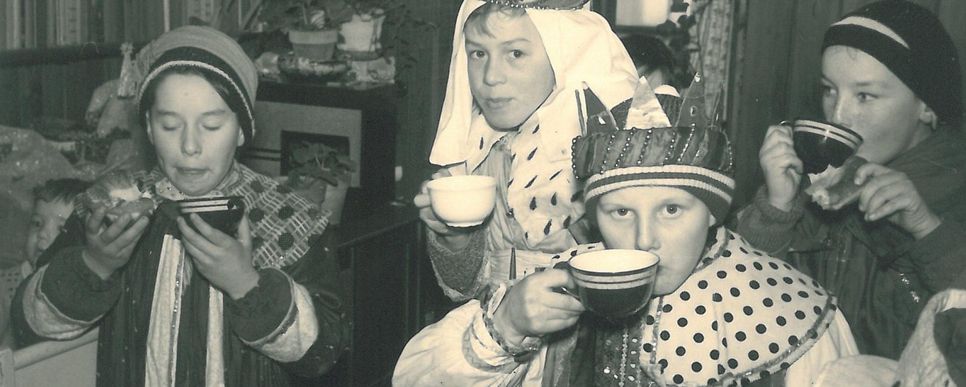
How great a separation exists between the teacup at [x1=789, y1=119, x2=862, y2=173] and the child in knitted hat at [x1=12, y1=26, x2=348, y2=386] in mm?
938

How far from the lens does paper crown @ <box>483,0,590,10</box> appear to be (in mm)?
2123

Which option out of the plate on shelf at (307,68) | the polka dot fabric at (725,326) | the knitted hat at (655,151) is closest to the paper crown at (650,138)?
the knitted hat at (655,151)

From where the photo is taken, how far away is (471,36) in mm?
2139

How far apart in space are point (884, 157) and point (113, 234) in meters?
1.49

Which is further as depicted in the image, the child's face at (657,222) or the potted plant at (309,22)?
the potted plant at (309,22)

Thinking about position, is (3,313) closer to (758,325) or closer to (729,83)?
(758,325)

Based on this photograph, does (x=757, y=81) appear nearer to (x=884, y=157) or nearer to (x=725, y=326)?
(x=884, y=157)

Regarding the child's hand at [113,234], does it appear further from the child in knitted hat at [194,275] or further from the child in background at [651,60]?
the child in background at [651,60]

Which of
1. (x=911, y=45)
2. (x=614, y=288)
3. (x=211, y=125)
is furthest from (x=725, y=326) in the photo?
(x=211, y=125)

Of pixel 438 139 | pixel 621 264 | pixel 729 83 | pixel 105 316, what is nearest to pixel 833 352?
pixel 621 264

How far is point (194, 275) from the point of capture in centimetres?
205

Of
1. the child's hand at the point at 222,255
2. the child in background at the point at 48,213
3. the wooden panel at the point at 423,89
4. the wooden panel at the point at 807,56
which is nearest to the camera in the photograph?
the child's hand at the point at 222,255

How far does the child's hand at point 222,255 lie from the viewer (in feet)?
5.90

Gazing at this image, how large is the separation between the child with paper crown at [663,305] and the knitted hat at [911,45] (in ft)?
1.80
